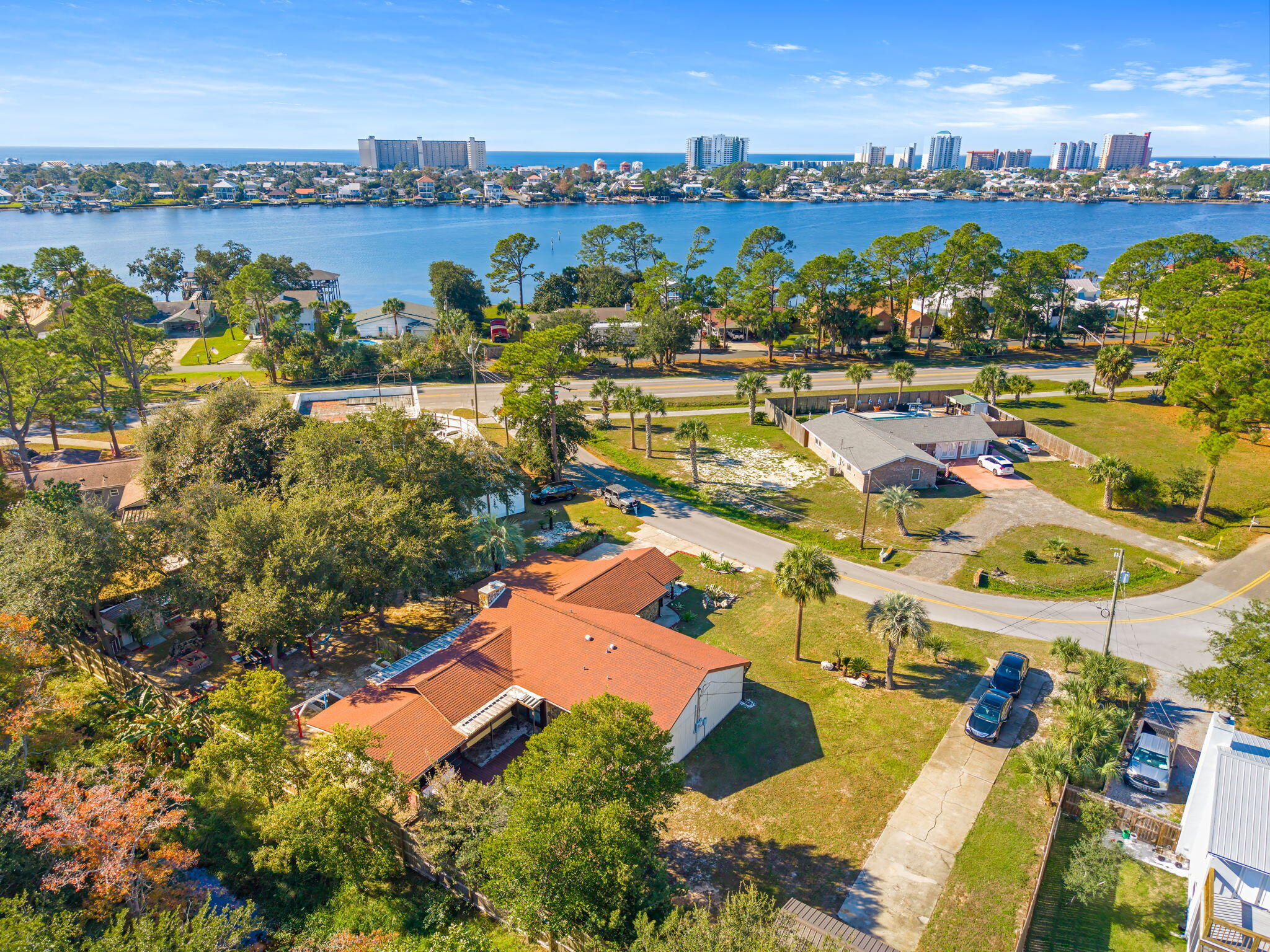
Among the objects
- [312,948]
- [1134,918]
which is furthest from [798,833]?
[312,948]

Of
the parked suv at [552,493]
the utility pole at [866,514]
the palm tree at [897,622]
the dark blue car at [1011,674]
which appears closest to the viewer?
the palm tree at [897,622]

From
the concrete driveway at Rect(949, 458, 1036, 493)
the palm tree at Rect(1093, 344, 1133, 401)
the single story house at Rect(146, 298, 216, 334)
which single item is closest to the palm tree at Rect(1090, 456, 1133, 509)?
the concrete driveway at Rect(949, 458, 1036, 493)

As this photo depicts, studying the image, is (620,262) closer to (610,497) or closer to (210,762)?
(610,497)

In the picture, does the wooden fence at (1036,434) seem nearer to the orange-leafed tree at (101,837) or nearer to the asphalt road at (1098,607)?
the asphalt road at (1098,607)

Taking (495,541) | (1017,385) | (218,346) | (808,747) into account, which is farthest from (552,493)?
(218,346)

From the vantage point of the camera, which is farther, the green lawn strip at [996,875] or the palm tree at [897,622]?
the palm tree at [897,622]

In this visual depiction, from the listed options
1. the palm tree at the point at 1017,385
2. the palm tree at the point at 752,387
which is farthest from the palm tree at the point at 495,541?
the palm tree at the point at 1017,385

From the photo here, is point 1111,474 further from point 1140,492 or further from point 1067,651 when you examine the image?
point 1067,651
